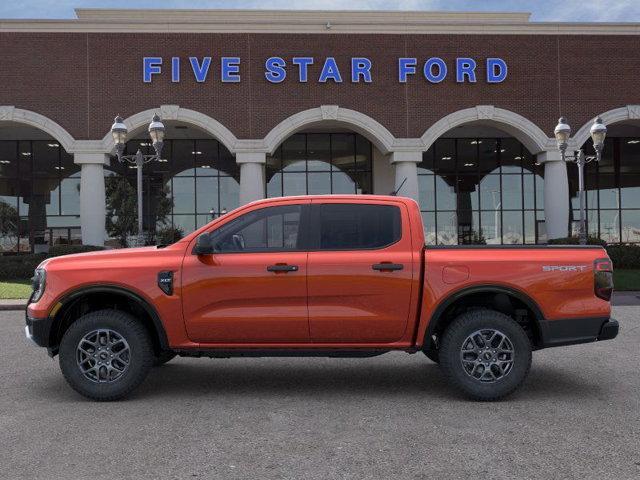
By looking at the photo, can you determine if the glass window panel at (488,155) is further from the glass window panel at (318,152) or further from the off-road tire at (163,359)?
the off-road tire at (163,359)

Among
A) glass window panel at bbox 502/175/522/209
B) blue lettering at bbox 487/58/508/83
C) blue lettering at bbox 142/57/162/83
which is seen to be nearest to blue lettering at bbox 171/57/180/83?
blue lettering at bbox 142/57/162/83

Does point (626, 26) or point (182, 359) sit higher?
point (626, 26)

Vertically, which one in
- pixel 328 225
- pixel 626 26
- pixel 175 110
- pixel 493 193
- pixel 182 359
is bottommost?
pixel 182 359

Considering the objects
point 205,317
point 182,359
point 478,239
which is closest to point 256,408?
point 205,317

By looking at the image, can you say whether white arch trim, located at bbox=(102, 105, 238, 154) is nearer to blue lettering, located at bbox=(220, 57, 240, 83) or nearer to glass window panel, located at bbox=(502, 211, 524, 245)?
blue lettering, located at bbox=(220, 57, 240, 83)

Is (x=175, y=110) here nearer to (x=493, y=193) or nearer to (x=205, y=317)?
(x=493, y=193)

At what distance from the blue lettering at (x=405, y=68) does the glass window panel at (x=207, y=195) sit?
10.5 metres

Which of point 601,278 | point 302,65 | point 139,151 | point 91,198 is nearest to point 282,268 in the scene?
point 601,278

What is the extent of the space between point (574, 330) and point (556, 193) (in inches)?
782

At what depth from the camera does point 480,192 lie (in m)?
29.8

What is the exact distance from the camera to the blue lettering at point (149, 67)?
75.4ft

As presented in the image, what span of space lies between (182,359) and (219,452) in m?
3.74

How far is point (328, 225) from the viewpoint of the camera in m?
5.71

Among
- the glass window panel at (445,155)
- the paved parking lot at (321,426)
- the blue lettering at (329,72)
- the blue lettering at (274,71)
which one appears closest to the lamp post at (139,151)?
the blue lettering at (274,71)
